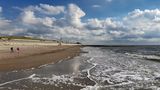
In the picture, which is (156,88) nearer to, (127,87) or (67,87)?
(127,87)

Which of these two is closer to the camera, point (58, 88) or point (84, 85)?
point (58, 88)

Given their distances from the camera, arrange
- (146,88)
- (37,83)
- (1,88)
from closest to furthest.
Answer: (1,88), (146,88), (37,83)

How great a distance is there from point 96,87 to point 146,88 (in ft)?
9.52

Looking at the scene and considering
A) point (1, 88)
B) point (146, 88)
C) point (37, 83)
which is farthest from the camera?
point (37, 83)

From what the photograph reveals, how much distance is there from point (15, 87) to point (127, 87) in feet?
21.3

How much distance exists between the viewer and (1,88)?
39.4ft

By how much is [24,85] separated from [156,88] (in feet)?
25.2

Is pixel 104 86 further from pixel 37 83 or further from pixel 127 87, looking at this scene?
pixel 37 83

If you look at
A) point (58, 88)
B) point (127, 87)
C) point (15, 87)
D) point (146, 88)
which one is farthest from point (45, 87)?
point (146, 88)

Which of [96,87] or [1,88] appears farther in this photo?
[96,87]

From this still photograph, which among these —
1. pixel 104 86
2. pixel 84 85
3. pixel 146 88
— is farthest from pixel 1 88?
pixel 146 88

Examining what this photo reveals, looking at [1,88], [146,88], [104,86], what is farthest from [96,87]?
[1,88]

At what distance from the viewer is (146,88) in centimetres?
1282

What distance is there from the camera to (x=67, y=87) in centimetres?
1270
